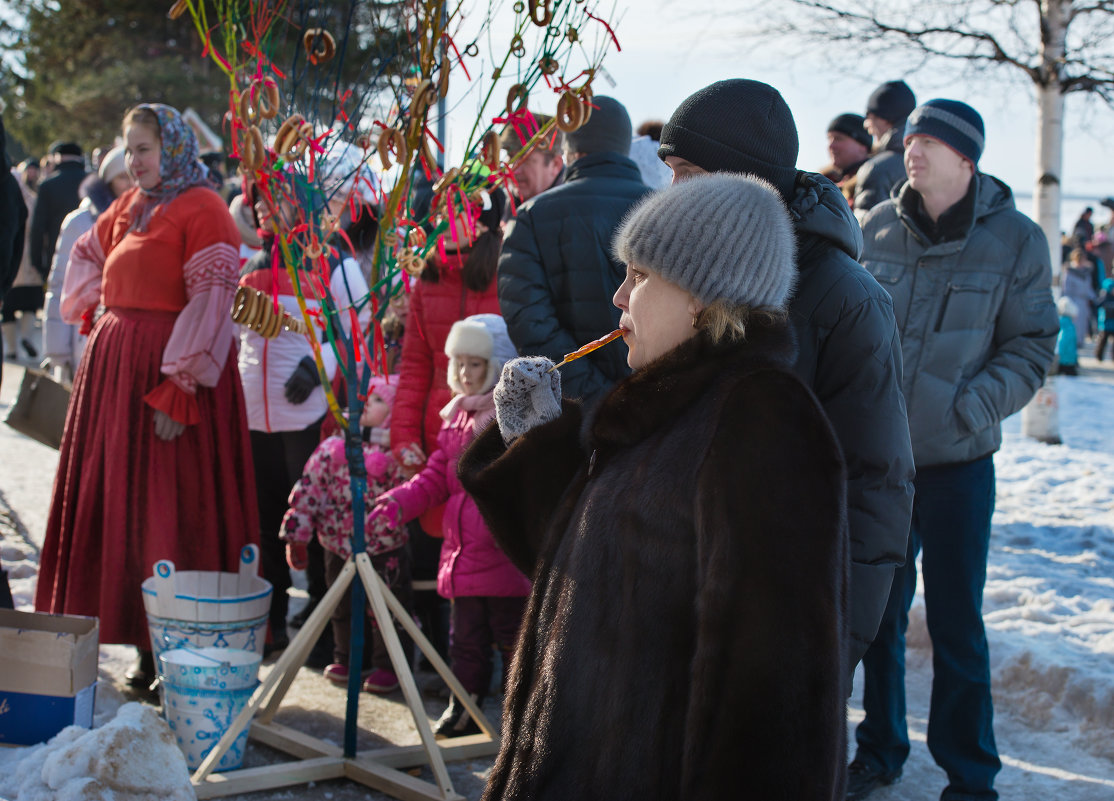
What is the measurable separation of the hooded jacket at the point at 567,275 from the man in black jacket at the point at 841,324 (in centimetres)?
122

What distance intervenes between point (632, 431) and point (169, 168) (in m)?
2.94

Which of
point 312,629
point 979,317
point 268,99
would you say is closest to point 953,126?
point 979,317

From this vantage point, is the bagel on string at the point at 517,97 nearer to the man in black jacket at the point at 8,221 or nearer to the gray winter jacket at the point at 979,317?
the gray winter jacket at the point at 979,317

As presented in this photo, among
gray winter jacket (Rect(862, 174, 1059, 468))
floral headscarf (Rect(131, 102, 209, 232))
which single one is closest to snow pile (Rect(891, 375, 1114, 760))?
gray winter jacket (Rect(862, 174, 1059, 468))

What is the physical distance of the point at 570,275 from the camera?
3662mm

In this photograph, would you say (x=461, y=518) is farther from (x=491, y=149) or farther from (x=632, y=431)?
(x=632, y=431)

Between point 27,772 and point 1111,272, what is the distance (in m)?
21.5

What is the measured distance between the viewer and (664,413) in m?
1.83

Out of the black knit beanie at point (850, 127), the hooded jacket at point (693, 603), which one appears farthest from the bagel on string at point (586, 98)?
the black knit beanie at point (850, 127)

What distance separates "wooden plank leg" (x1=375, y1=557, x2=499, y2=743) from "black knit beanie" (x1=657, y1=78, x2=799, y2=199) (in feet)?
6.08

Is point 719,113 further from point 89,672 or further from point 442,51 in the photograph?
point 89,672

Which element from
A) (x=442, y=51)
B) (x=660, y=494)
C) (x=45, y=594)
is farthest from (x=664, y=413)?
(x=45, y=594)

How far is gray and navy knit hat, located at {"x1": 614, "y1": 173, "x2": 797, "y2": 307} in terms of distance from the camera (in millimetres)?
1845

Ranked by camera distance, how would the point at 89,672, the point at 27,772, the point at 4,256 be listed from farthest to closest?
1. the point at 4,256
2. the point at 89,672
3. the point at 27,772
